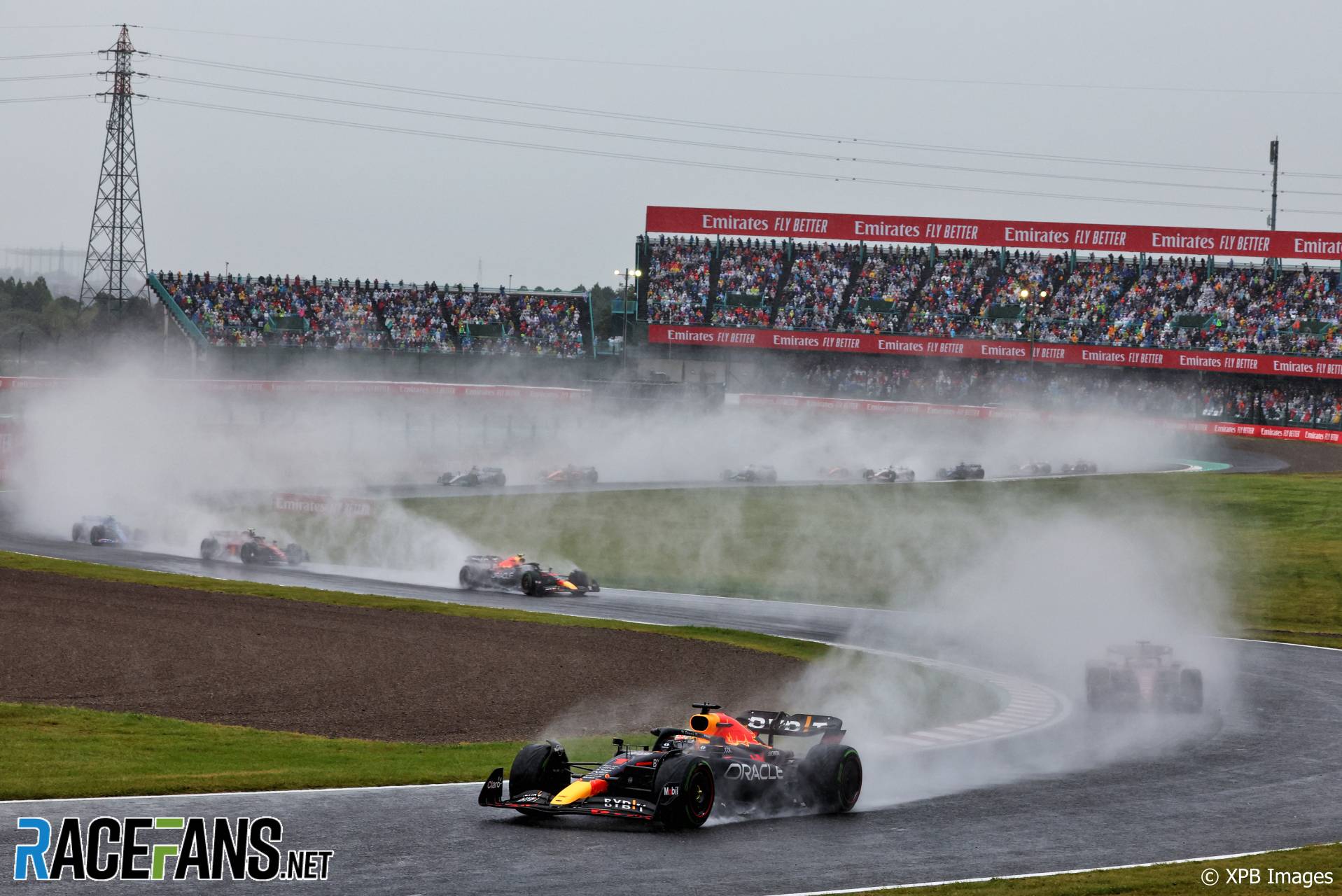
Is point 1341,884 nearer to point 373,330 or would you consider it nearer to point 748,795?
point 748,795

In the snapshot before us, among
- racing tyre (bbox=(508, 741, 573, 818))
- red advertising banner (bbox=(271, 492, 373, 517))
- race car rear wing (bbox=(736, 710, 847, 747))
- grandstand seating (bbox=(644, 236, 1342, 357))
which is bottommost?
racing tyre (bbox=(508, 741, 573, 818))

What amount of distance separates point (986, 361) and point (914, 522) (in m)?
30.6

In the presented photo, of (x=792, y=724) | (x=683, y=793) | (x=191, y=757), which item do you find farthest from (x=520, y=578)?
(x=683, y=793)

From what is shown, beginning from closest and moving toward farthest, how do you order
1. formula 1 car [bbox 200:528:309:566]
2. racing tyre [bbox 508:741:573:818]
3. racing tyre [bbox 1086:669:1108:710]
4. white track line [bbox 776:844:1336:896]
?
white track line [bbox 776:844:1336:896] → racing tyre [bbox 508:741:573:818] → racing tyre [bbox 1086:669:1108:710] → formula 1 car [bbox 200:528:309:566]

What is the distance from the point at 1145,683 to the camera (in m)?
21.5

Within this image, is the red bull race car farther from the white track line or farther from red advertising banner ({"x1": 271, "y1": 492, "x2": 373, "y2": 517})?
the white track line

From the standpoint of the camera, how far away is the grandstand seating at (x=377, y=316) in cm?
7031

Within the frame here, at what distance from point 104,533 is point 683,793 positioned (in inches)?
1313

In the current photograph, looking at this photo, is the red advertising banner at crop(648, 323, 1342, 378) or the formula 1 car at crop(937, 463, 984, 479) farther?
the red advertising banner at crop(648, 323, 1342, 378)

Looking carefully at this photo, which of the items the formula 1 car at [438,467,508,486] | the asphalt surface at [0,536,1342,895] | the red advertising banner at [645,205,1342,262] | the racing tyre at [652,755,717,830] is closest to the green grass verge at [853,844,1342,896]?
the asphalt surface at [0,536,1342,895]

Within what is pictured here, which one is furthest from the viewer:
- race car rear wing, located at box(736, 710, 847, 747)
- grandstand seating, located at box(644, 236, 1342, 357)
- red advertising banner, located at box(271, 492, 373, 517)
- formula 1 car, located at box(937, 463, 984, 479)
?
grandstand seating, located at box(644, 236, 1342, 357)

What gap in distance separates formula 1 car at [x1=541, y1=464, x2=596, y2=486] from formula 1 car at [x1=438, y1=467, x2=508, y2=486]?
2.39 metres

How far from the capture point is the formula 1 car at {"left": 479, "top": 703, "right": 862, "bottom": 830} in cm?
1306

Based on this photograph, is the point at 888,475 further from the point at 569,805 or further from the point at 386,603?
the point at 569,805
